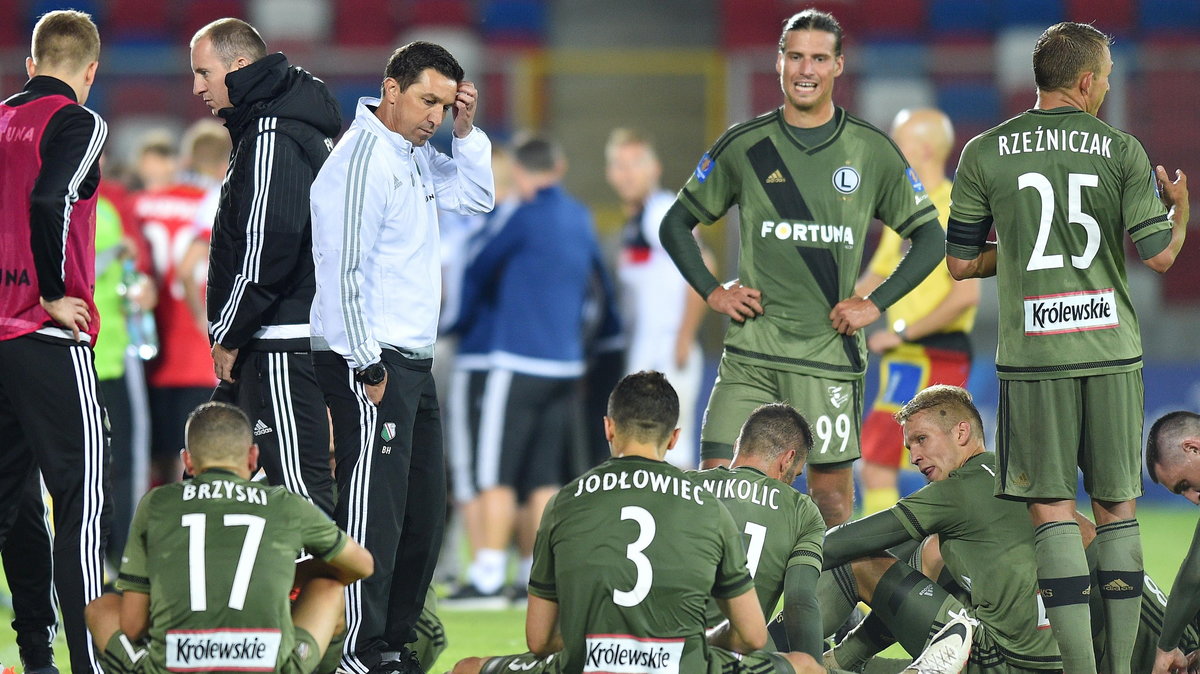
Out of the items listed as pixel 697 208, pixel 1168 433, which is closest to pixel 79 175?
pixel 697 208

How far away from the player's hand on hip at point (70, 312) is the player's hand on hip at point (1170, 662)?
382 centimetres

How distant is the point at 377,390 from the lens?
5137 millimetres

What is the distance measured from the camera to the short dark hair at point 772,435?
5156 millimetres

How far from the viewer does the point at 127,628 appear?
4.56 metres

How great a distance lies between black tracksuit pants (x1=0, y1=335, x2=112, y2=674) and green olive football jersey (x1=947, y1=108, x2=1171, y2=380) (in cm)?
317

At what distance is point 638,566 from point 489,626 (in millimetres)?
3263

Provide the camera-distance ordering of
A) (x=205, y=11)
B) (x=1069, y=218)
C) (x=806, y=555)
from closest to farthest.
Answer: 1. (x=806, y=555)
2. (x=1069, y=218)
3. (x=205, y=11)

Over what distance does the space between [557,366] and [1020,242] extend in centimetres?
401

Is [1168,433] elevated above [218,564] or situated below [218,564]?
above

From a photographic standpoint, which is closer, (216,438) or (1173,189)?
(216,438)

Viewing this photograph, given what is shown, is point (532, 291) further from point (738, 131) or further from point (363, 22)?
point (363, 22)

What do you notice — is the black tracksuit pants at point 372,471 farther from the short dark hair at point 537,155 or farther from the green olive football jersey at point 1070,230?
the short dark hair at point 537,155

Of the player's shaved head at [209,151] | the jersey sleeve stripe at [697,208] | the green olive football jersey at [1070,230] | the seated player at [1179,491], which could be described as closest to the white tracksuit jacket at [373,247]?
the jersey sleeve stripe at [697,208]

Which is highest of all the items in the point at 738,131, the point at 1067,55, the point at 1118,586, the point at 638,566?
the point at 1067,55
